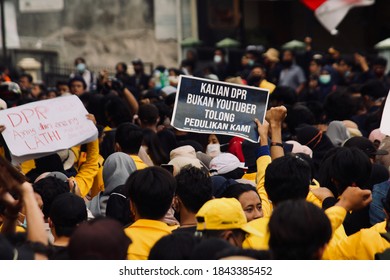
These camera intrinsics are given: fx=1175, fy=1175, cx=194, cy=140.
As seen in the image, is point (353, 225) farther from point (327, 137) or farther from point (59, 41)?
point (59, 41)

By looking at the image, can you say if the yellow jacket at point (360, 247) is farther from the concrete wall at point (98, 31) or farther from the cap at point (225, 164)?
the concrete wall at point (98, 31)

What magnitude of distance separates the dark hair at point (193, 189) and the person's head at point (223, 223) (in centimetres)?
72

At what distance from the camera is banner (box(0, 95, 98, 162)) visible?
8.12 meters

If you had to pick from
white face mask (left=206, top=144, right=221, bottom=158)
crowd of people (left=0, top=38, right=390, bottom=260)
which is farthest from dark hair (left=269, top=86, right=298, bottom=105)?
white face mask (left=206, top=144, right=221, bottom=158)

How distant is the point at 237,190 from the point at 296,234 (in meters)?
2.10

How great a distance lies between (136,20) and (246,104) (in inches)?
892

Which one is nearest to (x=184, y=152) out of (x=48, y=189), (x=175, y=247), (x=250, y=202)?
(x=48, y=189)

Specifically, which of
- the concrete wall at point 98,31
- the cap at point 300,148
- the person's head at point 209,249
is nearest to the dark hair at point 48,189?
the person's head at point 209,249

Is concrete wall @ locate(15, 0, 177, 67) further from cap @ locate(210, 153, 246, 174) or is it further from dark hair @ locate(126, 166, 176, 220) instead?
dark hair @ locate(126, 166, 176, 220)

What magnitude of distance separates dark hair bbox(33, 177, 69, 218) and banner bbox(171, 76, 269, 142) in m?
1.49

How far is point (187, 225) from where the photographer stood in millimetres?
6445

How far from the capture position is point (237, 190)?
6773 millimetres

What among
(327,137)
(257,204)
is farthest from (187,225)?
(327,137)

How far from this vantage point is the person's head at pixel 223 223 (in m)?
5.76
